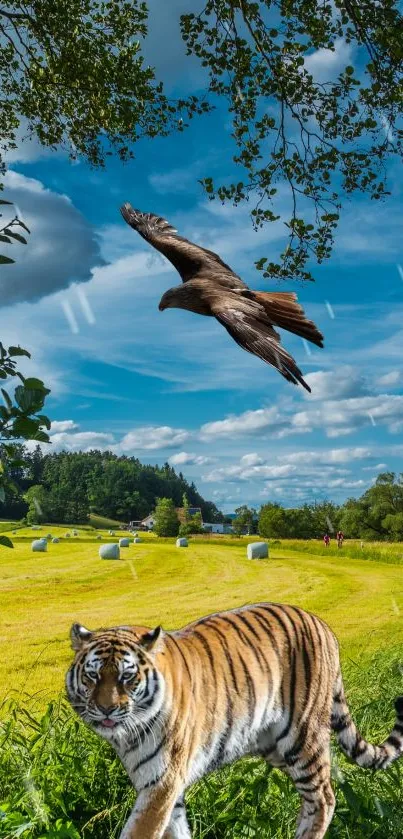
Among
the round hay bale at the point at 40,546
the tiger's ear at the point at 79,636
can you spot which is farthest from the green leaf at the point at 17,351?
the round hay bale at the point at 40,546

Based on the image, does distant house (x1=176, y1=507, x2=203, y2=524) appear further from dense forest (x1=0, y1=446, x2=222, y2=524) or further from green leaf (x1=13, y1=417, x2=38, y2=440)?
green leaf (x1=13, y1=417, x2=38, y2=440)

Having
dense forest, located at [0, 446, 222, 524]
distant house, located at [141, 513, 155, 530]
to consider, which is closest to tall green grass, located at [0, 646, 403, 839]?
dense forest, located at [0, 446, 222, 524]

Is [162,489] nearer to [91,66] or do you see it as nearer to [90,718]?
[91,66]

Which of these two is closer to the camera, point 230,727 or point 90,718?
point 90,718

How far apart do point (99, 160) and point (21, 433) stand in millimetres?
10877

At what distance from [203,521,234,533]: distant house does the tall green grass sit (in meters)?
40.4

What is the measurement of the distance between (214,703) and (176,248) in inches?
167

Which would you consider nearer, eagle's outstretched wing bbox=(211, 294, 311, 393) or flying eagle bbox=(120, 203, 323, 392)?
eagle's outstretched wing bbox=(211, 294, 311, 393)

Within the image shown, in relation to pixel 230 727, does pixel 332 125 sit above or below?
above

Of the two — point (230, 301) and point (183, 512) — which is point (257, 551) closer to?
point (183, 512)

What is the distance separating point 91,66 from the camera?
11.2m

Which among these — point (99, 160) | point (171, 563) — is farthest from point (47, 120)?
point (171, 563)

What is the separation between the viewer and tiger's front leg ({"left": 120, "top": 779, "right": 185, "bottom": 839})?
2.45 meters

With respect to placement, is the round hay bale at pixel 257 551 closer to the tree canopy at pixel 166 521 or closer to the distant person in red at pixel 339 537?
the distant person in red at pixel 339 537
